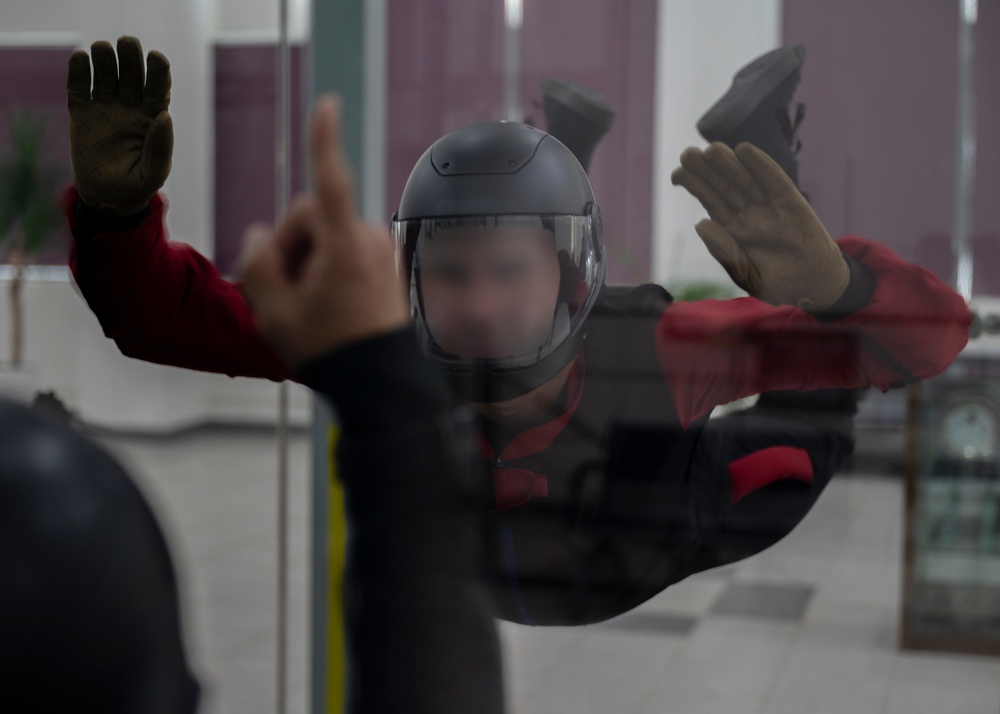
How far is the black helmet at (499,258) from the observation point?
1.05m

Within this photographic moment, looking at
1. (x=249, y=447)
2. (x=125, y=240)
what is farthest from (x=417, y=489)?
(x=249, y=447)

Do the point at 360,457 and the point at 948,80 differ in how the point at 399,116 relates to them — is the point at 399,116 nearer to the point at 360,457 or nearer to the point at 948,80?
the point at 948,80

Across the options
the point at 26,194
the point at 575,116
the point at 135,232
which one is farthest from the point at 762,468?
the point at 26,194

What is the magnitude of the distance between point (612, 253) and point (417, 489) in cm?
116

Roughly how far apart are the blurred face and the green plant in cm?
100

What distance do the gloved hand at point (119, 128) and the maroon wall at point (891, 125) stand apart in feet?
2.66

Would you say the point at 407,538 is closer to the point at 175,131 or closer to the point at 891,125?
the point at 891,125

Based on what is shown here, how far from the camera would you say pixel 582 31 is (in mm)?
1507

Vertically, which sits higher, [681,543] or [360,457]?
[360,457]

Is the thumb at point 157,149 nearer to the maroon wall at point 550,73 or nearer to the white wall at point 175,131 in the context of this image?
the maroon wall at point 550,73

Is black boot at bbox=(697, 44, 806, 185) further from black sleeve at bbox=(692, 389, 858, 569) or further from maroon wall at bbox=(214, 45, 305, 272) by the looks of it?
maroon wall at bbox=(214, 45, 305, 272)

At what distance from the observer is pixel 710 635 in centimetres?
216

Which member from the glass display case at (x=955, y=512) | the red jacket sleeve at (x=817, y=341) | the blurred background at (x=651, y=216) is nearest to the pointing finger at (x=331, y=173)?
the red jacket sleeve at (x=817, y=341)

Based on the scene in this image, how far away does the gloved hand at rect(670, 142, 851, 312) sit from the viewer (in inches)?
37.6
